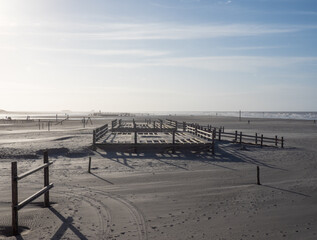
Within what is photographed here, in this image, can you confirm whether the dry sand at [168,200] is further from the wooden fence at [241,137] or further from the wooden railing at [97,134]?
the wooden fence at [241,137]

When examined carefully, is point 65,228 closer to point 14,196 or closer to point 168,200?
point 14,196

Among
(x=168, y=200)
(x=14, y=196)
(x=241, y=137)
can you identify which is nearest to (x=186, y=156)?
(x=241, y=137)

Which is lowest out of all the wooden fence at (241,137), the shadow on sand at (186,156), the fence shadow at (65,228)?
the shadow on sand at (186,156)

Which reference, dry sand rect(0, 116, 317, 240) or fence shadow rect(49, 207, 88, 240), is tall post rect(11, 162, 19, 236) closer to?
dry sand rect(0, 116, 317, 240)

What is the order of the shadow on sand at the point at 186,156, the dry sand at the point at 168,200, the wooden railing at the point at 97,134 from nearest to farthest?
1. the dry sand at the point at 168,200
2. the shadow on sand at the point at 186,156
3. the wooden railing at the point at 97,134

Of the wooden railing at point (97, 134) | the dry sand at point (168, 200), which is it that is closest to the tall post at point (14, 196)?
the dry sand at point (168, 200)

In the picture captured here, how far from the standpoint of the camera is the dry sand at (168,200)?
7.47 metres

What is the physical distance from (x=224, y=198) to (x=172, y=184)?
2.65 metres

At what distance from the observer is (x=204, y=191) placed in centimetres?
1130

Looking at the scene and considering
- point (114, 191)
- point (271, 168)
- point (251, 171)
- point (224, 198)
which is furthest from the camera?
point (271, 168)

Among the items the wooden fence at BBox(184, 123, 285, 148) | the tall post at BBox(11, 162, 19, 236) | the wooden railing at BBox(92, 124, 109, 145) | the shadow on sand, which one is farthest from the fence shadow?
the wooden fence at BBox(184, 123, 285, 148)

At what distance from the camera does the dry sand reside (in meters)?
7.47

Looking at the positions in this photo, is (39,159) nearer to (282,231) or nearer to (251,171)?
(251,171)

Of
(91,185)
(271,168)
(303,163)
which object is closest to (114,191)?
(91,185)
